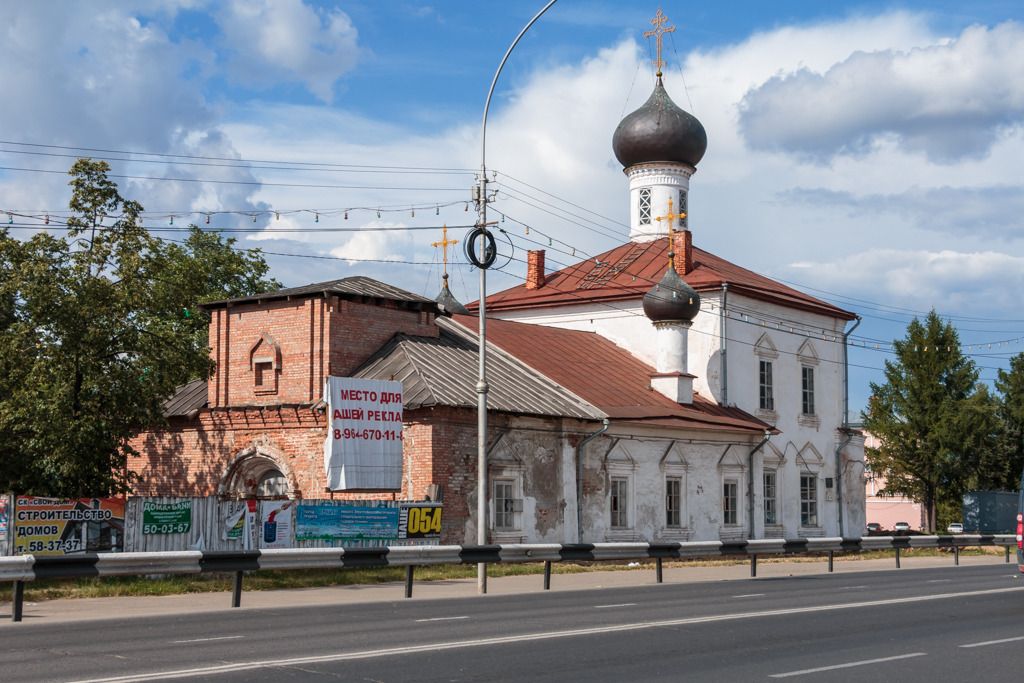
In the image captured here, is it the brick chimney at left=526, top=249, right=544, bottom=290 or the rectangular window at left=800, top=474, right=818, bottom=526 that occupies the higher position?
the brick chimney at left=526, top=249, right=544, bottom=290

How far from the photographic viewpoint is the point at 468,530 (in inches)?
1147

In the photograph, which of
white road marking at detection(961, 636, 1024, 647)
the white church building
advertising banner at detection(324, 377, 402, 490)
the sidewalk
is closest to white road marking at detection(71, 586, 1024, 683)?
white road marking at detection(961, 636, 1024, 647)

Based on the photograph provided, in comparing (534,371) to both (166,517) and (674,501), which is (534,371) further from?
(166,517)

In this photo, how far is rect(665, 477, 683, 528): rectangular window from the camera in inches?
1415

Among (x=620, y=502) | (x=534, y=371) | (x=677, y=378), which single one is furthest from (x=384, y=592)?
(x=677, y=378)

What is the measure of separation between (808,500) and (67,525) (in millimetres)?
27696

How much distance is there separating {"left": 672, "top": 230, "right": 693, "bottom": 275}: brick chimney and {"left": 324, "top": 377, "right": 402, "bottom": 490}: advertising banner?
Answer: 17035 millimetres

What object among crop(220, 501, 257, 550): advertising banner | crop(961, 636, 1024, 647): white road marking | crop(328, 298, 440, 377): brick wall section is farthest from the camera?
crop(328, 298, 440, 377): brick wall section

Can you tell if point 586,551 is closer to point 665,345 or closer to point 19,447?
point 19,447

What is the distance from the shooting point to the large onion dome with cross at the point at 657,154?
149 ft

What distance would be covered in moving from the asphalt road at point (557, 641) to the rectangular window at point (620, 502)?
1372 centimetres

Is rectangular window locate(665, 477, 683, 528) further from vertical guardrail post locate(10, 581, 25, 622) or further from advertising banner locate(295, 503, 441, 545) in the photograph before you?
vertical guardrail post locate(10, 581, 25, 622)

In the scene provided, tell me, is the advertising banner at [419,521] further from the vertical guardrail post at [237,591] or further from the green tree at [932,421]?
the green tree at [932,421]

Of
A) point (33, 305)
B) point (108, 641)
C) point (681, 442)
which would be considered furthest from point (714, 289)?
point (108, 641)
